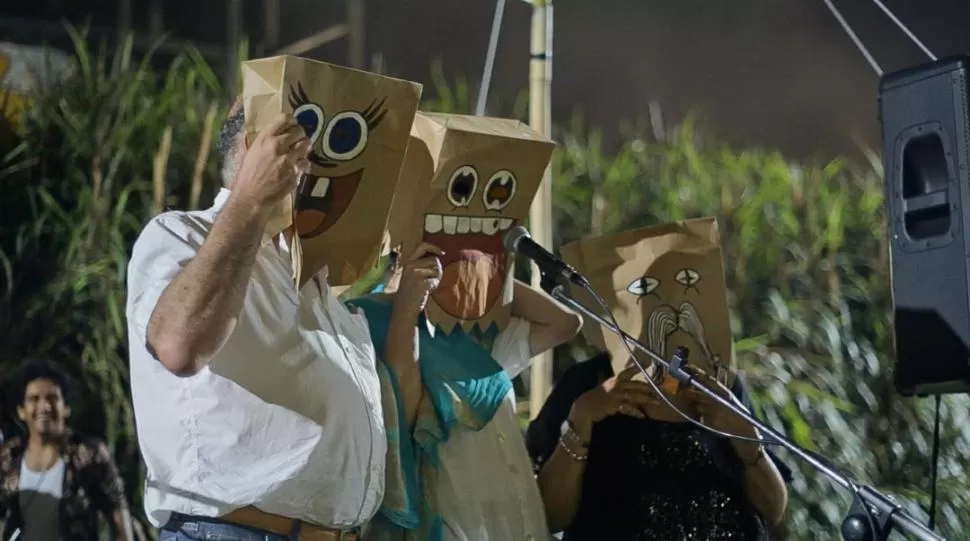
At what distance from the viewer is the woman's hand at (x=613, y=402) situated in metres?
1.62

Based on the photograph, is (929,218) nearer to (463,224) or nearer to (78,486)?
(463,224)

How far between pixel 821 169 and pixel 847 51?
1.09ft

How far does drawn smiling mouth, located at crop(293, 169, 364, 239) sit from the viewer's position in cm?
129

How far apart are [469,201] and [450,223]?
1.7 inches

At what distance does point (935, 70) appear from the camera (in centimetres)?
171

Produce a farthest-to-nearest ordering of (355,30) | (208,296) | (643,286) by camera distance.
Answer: (355,30) → (643,286) → (208,296)

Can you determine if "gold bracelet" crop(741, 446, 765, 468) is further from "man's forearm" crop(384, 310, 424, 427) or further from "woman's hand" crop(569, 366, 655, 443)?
"man's forearm" crop(384, 310, 424, 427)

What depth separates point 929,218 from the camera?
1786mm

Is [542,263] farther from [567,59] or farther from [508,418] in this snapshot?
[567,59]

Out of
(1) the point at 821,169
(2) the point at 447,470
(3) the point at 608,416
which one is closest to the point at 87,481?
(2) the point at 447,470

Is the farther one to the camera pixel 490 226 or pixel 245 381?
pixel 490 226

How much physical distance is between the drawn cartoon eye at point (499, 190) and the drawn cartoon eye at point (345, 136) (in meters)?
0.27

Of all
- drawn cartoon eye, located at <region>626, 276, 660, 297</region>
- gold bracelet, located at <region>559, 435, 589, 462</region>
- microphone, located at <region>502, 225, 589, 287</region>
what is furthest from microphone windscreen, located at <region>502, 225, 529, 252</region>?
gold bracelet, located at <region>559, 435, 589, 462</region>

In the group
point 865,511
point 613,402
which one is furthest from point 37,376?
point 865,511
